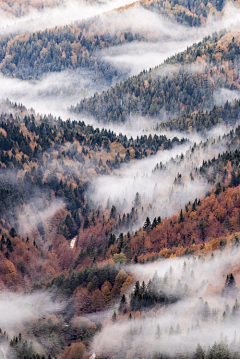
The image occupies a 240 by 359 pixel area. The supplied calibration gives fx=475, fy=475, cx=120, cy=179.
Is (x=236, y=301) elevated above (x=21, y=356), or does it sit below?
above

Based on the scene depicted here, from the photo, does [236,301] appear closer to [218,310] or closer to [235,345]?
[218,310]

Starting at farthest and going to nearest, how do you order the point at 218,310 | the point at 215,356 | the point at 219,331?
1. the point at 218,310
2. the point at 219,331
3. the point at 215,356

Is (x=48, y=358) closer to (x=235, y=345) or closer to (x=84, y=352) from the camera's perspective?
(x=84, y=352)

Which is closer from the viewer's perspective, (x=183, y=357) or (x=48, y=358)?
(x=183, y=357)

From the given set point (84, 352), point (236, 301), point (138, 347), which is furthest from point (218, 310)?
point (84, 352)

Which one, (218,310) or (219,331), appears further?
(218,310)

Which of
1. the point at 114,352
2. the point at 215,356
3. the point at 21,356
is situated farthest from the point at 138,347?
the point at 21,356

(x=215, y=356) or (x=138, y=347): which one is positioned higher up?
(x=215, y=356)

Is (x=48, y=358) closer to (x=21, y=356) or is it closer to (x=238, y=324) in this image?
(x=21, y=356)

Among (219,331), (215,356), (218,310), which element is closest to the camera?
(215,356)
